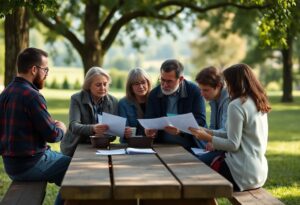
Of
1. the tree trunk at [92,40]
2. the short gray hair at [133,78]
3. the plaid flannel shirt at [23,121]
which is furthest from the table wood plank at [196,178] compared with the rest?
the tree trunk at [92,40]

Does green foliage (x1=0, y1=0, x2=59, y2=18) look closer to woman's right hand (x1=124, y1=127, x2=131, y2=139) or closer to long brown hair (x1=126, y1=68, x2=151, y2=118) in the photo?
long brown hair (x1=126, y1=68, x2=151, y2=118)

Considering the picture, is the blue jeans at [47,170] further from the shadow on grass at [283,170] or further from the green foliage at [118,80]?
the green foliage at [118,80]

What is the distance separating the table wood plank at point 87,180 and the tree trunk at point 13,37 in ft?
17.6

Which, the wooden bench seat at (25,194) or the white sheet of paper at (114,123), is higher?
the white sheet of paper at (114,123)

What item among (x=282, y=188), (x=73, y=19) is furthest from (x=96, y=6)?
(x=282, y=188)

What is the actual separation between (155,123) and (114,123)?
0.41m

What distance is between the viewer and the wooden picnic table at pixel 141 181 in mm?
4148

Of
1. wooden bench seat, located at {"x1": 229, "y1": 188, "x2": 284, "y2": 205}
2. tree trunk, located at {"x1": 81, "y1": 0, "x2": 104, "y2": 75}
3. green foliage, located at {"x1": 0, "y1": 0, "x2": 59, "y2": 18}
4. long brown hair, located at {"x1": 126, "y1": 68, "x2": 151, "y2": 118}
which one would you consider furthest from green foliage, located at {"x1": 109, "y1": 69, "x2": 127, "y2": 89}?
wooden bench seat, located at {"x1": 229, "y1": 188, "x2": 284, "y2": 205}

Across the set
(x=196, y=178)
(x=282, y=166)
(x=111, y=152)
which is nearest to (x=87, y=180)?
(x=196, y=178)

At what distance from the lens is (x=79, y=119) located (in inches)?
269

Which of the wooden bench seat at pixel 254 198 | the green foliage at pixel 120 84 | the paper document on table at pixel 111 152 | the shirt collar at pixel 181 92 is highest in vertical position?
the shirt collar at pixel 181 92

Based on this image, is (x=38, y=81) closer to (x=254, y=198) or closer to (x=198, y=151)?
(x=198, y=151)

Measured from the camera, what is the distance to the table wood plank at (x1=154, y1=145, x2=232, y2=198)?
421 cm

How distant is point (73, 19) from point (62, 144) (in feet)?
66.2
